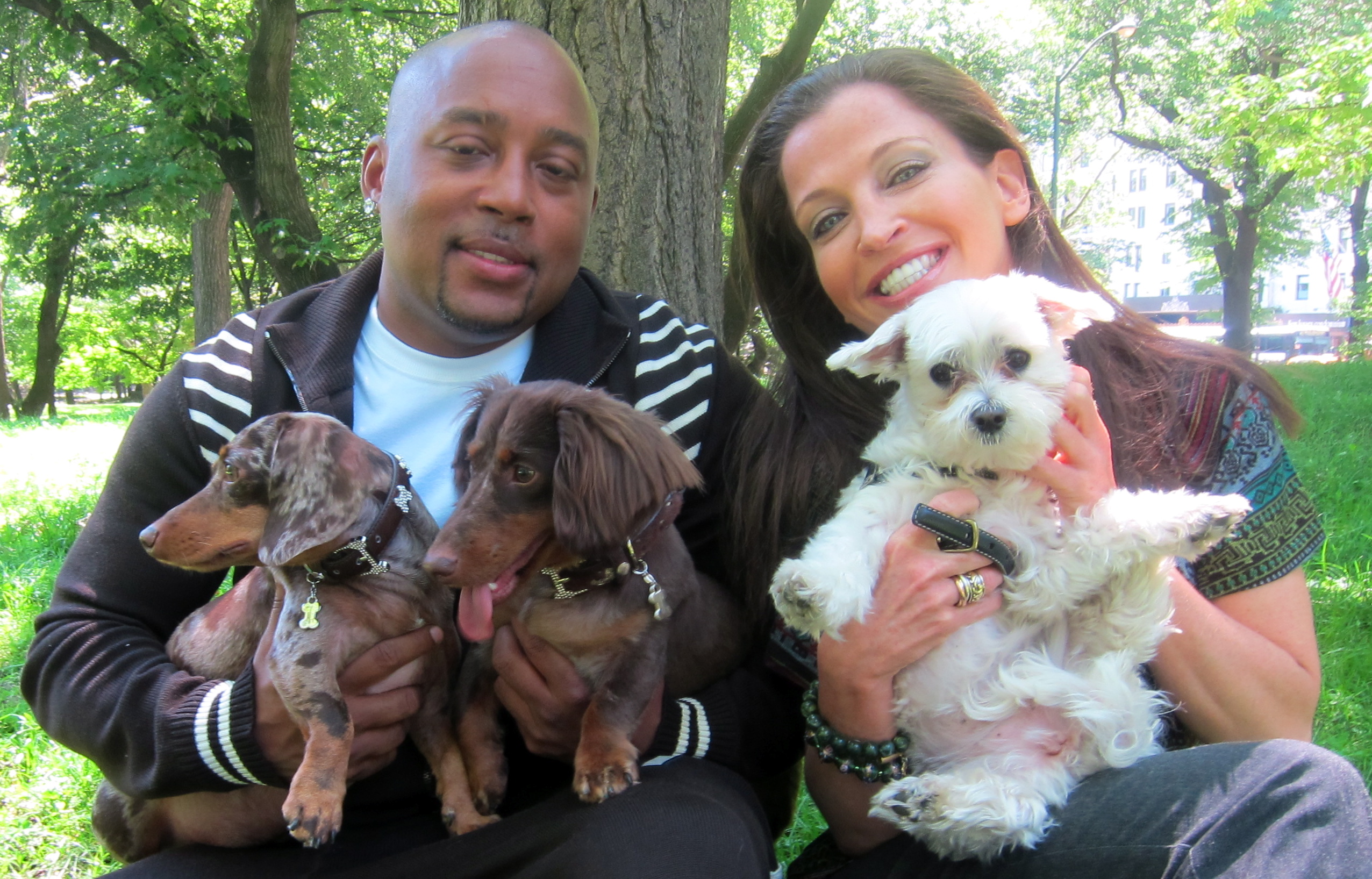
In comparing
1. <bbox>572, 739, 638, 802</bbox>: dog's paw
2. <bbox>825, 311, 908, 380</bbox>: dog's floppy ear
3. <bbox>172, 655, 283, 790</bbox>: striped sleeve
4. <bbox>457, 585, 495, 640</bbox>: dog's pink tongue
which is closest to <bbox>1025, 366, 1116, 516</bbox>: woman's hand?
<bbox>825, 311, 908, 380</bbox>: dog's floppy ear

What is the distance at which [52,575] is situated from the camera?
5.62 metres

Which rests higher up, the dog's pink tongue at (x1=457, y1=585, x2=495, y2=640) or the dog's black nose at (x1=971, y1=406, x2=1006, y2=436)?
the dog's black nose at (x1=971, y1=406, x2=1006, y2=436)

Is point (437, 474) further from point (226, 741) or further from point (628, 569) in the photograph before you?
point (226, 741)

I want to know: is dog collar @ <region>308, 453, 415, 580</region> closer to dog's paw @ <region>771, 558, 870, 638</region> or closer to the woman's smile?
dog's paw @ <region>771, 558, 870, 638</region>

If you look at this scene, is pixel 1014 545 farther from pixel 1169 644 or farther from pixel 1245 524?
pixel 1245 524

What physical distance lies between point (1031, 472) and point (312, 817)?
70.6 inches

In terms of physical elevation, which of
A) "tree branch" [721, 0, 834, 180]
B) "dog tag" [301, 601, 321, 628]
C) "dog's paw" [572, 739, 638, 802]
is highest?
"tree branch" [721, 0, 834, 180]

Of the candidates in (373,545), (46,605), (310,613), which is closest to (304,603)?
(310,613)

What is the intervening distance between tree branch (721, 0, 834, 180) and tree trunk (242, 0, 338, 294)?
3787mm

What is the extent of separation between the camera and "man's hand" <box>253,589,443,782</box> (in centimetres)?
208

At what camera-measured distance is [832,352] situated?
285 cm

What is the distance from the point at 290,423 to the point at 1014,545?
5.85ft

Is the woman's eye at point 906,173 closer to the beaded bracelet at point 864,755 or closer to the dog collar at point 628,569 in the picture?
the dog collar at point 628,569

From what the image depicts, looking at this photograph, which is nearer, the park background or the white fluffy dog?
the white fluffy dog
